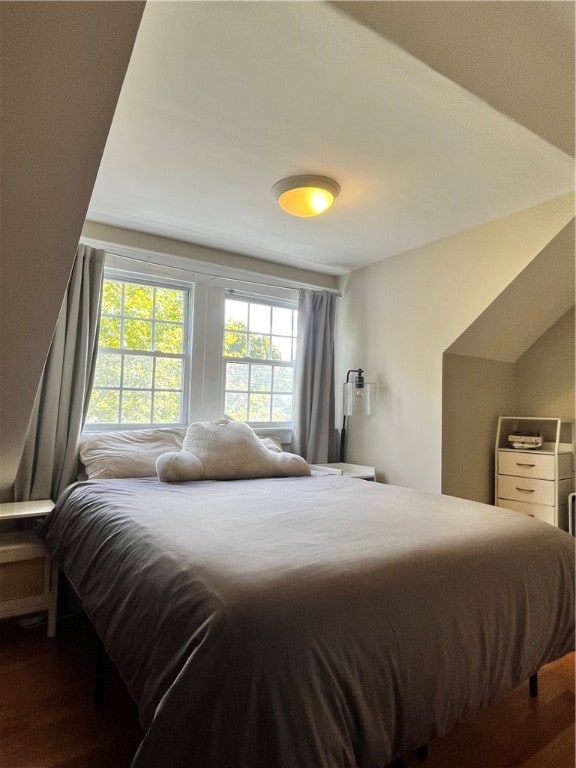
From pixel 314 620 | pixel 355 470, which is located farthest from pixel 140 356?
pixel 314 620

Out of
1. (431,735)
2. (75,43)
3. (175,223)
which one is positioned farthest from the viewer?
(175,223)

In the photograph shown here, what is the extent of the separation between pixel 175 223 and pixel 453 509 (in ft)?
7.84

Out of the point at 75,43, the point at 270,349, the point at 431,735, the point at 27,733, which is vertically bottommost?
the point at 27,733

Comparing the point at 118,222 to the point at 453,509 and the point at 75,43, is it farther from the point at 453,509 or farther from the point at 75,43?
the point at 453,509

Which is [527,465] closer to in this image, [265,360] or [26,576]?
[265,360]

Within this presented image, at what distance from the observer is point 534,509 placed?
3230 mm

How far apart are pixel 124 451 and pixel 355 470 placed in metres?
1.69

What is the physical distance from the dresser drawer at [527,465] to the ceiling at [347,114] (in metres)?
1.64

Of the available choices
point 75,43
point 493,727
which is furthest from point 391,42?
point 493,727

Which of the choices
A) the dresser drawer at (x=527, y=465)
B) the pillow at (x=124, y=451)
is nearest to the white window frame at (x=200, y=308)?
the pillow at (x=124, y=451)

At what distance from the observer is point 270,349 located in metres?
3.85

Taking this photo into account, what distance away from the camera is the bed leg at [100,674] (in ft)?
5.84

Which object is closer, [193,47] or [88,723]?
[193,47]

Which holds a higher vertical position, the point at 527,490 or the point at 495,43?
the point at 495,43
